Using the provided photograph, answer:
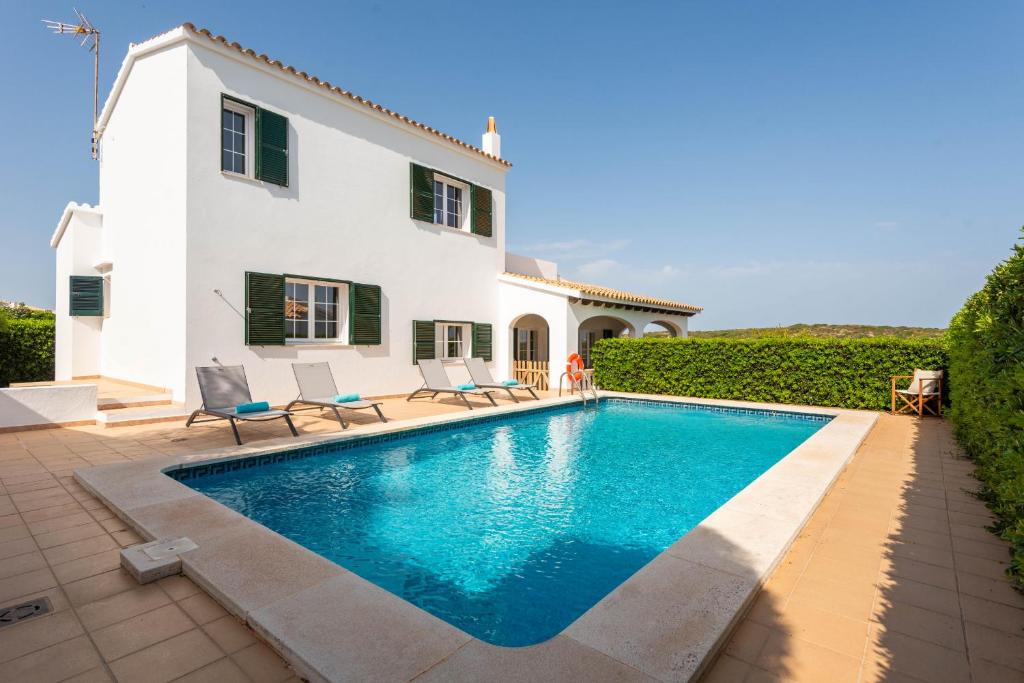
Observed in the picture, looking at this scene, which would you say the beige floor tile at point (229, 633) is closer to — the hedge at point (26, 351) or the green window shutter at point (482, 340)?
the green window shutter at point (482, 340)

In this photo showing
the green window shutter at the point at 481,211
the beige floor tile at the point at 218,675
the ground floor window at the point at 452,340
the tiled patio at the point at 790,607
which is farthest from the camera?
the green window shutter at the point at 481,211

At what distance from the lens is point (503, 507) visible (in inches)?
201

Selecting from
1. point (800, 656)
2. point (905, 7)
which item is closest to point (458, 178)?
point (905, 7)

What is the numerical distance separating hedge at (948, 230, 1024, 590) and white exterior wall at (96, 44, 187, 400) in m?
11.1

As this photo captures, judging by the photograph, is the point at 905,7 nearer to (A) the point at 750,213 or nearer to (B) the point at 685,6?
(B) the point at 685,6

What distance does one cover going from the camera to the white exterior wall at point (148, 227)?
9.05 meters

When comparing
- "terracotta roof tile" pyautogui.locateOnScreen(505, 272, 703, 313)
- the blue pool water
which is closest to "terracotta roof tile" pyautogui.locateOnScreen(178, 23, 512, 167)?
"terracotta roof tile" pyautogui.locateOnScreen(505, 272, 703, 313)

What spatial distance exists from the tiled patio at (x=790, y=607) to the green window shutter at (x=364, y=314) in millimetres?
6867

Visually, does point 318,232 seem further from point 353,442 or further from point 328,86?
point 353,442

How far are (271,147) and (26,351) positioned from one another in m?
9.90

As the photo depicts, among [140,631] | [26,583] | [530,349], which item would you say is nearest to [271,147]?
[26,583]

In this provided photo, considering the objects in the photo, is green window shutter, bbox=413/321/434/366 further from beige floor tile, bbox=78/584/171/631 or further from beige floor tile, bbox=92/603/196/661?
beige floor tile, bbox=92/603/196/661

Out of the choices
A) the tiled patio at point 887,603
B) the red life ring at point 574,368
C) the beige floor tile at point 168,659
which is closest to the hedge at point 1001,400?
the tiled patio at point 887,603

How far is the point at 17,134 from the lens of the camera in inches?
672
